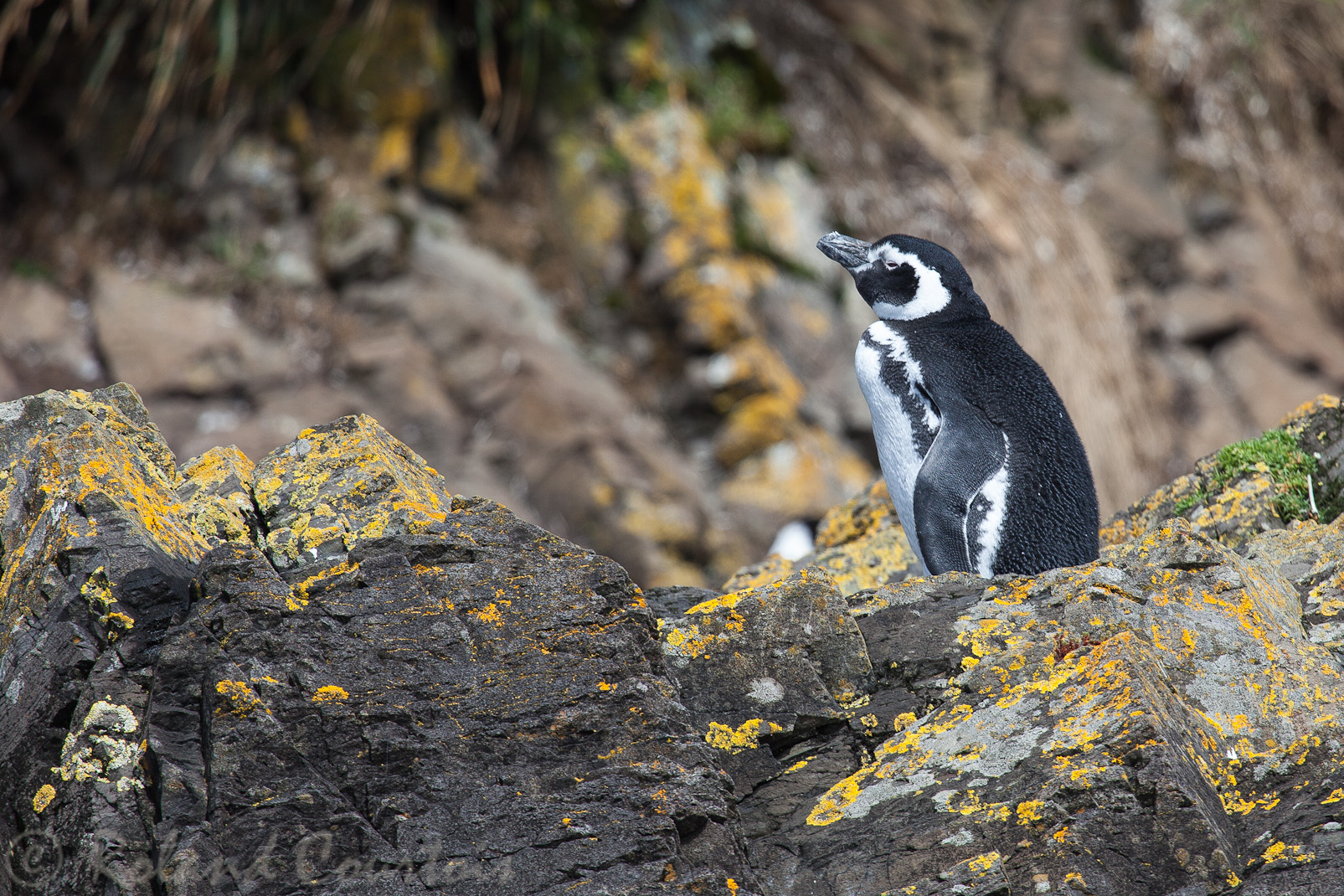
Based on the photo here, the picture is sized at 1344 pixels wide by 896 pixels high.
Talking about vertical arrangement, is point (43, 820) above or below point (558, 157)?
below

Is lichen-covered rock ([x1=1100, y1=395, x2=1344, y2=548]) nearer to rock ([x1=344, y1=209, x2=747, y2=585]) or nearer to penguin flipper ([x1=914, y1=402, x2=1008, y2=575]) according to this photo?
penguin flipper ([x1=914, y1=402, x2=1008, y2=575])

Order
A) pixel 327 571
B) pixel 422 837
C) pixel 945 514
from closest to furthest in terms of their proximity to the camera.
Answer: pixel 422 837 < pixel 327 571 < pixel 945 514

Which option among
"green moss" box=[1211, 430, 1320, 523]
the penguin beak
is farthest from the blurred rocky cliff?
"green moss" box=[1211, 430, 1320, 523]

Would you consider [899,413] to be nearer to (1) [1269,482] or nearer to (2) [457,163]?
(1) [1269,482]

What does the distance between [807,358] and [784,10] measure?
3525 millimetres

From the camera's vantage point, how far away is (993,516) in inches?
145

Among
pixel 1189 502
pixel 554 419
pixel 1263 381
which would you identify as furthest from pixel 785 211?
pixel 1189 502

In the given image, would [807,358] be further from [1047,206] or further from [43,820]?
[43,820]

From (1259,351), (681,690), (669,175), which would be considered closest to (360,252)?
(669,175)

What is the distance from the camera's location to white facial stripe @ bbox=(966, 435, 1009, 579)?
368cm

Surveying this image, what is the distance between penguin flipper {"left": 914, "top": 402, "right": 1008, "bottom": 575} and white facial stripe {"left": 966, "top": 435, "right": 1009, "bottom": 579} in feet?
0.06

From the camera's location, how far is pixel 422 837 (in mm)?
2096

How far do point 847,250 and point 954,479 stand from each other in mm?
1178

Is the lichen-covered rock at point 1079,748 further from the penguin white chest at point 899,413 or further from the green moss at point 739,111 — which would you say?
the green moss at point 739,111
